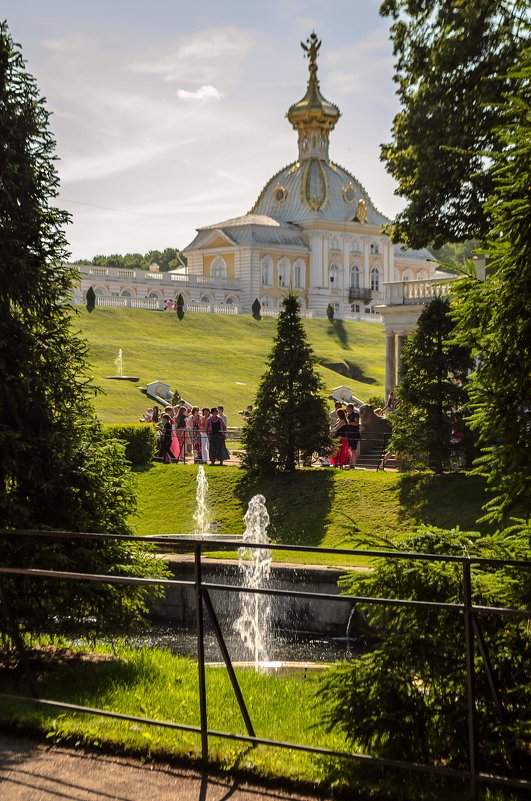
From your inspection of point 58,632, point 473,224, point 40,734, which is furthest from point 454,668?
point 473,224

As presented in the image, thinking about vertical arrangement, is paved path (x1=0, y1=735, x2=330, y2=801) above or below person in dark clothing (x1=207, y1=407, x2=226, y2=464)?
above

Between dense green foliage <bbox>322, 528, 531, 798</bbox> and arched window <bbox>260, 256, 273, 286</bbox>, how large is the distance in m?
82.1

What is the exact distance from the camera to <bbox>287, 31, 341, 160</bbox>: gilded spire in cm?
9175

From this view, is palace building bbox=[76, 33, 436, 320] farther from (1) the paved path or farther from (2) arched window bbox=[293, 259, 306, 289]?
(1) the paved path

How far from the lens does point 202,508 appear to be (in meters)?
20.8

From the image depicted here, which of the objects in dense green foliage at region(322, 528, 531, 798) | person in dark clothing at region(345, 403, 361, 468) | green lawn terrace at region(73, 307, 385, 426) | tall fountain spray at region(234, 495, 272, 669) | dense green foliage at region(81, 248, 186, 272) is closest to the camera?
dense green foliage at region(322, 528, 531, 798)

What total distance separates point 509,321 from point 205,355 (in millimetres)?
44663

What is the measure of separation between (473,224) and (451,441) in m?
3.91

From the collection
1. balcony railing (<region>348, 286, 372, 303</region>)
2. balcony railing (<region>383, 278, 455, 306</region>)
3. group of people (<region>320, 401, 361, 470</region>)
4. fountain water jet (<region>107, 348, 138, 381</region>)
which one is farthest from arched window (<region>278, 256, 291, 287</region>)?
group of people (<region>320, 401, 361, 470</region>)

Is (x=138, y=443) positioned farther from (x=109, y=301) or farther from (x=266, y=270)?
(x=266, y=270)

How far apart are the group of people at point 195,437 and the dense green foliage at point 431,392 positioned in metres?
5.00

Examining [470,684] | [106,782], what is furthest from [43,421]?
[470,684]

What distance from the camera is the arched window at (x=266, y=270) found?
86.8 metres

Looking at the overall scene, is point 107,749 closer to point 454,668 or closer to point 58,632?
point 454,668
